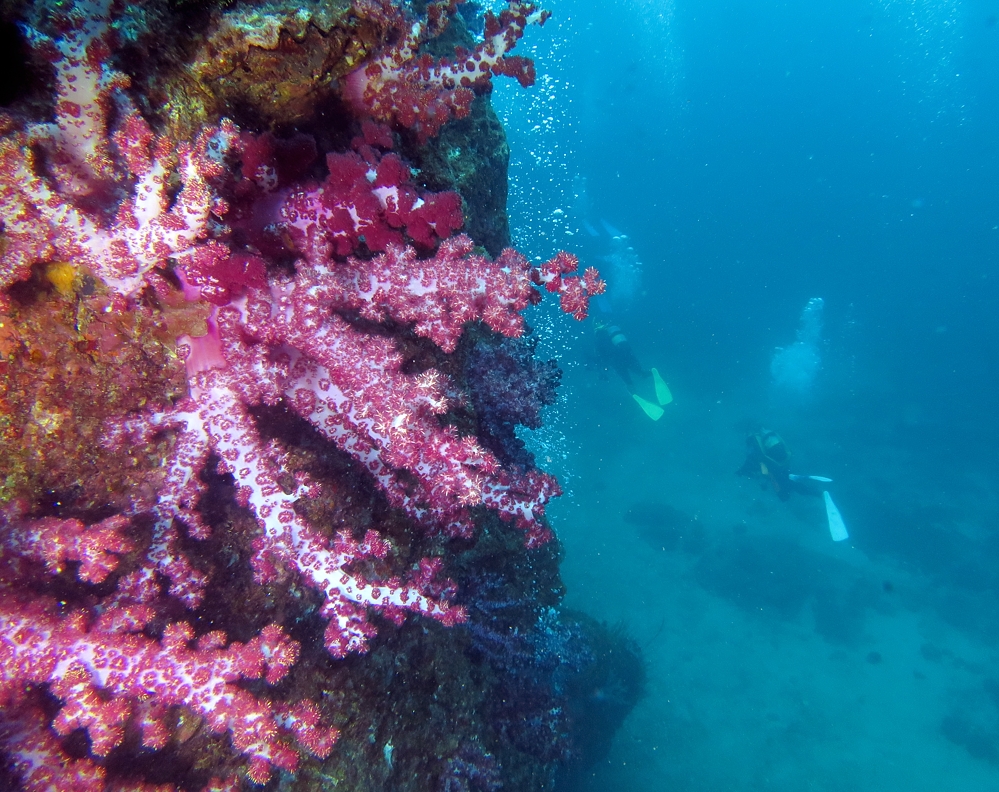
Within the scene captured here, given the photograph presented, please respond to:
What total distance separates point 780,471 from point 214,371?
22.3 metres

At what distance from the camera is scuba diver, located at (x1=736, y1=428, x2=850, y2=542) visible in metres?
18.8

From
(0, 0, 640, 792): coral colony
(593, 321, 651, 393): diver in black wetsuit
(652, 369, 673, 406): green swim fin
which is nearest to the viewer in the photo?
(0, 0, 640, 792): coral colony

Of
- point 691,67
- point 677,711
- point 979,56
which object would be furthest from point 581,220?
point 979,56

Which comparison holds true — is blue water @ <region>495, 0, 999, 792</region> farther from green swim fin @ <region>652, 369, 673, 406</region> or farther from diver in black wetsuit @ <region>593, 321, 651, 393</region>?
diver in black wetsuit @ <region>593, 321, 651, 393</region>

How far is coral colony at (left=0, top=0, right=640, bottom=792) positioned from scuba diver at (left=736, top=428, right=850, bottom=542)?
760 inches

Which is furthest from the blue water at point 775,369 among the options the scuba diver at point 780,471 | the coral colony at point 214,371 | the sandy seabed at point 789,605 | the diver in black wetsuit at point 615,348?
the coral colony at point 214,371

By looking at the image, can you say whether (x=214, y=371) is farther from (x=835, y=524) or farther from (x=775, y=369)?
(x=775, y=369)

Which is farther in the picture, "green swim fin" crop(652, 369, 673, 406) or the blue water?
"green swim fin" crop(652, 369, 673, 406)

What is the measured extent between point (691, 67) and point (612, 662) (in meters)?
90.1

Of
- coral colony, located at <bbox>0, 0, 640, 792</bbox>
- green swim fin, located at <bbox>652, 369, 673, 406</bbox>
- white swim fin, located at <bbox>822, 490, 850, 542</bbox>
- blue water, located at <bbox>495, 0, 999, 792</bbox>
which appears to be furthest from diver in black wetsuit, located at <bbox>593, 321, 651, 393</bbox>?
coral colony, located at <bbox>0, 0, 640, 792</bbox>

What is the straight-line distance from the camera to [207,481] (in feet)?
8.29

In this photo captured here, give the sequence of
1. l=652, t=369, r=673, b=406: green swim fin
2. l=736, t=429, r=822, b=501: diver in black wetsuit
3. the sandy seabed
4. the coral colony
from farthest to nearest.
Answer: l=652, t=369, r=673, b=406: green swim fin, l=736, t=429, r=822, b=501: diver in black wetsuit, the sandy seabed, the coral colony

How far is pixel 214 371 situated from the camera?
2166 millimetres

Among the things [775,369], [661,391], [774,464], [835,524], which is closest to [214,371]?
[774,464]
